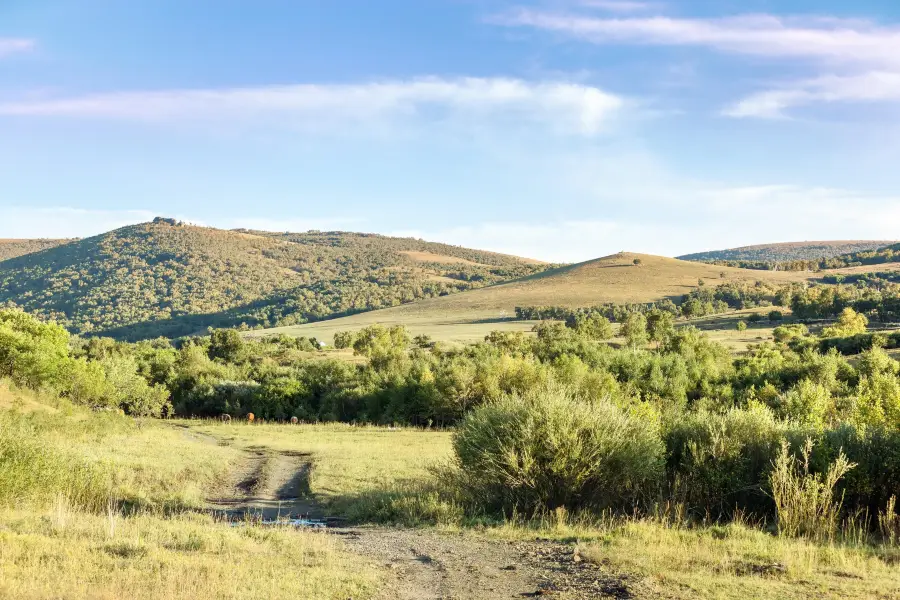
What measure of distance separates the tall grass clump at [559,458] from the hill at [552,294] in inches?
2994

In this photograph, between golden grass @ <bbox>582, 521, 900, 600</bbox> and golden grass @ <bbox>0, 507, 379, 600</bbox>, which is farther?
golden grass @ <bbox>582, 521, 900, 600</bbox>

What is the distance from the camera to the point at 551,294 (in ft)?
402

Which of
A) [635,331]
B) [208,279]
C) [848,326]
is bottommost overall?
[635,331]

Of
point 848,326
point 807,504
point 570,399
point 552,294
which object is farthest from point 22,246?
point 807,504

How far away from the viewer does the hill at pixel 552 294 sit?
102 metres

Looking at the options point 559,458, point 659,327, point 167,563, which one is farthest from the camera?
Answer: point 659,327

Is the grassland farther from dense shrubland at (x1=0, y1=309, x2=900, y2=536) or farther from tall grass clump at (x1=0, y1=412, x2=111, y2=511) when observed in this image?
tall grass clump at (x1=0, y1=412, x2=111, y2=511)

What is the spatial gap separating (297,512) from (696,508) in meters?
7.96

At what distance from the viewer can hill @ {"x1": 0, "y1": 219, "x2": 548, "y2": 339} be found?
113062mm

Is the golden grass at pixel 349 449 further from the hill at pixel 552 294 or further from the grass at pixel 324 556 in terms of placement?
the hill at pixel 552 294

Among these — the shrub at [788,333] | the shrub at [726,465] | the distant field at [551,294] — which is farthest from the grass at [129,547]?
the distant field at [551,294]

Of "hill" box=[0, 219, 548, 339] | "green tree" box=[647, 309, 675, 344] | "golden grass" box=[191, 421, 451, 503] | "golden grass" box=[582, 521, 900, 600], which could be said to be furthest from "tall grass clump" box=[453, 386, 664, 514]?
"hill" box=[0, 219, 548, 339]

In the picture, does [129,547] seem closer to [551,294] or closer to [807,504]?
[807,504]

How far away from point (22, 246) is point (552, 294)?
147m
